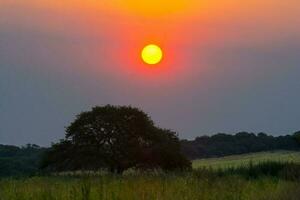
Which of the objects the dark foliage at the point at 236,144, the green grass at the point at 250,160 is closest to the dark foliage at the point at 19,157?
the green grass at the point at 250,160

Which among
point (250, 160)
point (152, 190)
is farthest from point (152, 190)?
point (250, 160)

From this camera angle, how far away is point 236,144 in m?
102

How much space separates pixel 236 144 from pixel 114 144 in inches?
1946

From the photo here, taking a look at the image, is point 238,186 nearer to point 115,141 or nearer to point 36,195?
point 36,195

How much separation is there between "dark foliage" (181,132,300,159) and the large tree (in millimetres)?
37484

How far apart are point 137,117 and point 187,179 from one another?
1707 inches

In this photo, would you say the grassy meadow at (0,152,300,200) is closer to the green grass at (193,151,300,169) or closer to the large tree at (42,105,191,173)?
the green grass at (193,151,300,169)

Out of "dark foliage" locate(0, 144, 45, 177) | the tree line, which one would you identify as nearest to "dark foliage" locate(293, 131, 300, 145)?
"dark foliage" locate(0, 144, 45, 177)

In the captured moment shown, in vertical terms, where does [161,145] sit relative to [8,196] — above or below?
above

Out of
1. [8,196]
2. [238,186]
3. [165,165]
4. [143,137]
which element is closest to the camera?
[8,196]

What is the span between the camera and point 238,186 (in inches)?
529

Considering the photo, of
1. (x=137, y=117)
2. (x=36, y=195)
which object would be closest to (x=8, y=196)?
(x=36, y=195)

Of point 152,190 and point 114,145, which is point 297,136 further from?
point 152,190

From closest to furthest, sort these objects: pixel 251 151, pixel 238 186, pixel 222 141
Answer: pixel 238 186, pixel 251 151, pixel 222 141
